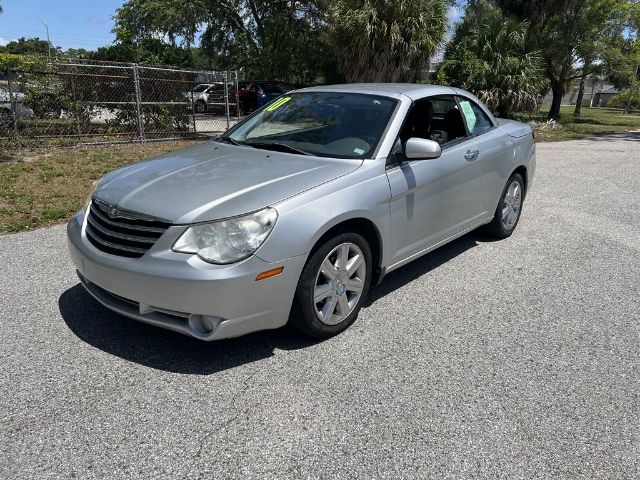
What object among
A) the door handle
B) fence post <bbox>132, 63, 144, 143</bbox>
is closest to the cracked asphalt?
the door handle

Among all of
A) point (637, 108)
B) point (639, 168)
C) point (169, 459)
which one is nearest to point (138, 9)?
point (639, 168)

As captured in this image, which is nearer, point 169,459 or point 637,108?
point 169,459

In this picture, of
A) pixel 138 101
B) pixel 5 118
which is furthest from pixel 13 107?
pixel 138 101

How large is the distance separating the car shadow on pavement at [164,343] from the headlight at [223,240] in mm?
711

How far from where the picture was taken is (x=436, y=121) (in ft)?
15.9

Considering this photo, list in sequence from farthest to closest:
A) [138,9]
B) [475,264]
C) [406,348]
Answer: [138,9] < [475,264] < [406,348]

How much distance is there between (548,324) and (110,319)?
3063 millimetres

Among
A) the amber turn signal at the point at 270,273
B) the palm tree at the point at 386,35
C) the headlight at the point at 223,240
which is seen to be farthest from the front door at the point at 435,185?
the palm tree at the point at 386,35

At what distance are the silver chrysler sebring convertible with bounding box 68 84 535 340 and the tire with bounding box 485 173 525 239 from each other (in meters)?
0.66

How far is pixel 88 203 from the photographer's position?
375 centimetres

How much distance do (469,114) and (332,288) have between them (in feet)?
8.58

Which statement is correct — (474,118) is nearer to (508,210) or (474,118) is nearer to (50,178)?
(508,210)

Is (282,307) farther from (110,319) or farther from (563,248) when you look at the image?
(563,248)

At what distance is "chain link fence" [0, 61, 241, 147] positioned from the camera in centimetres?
1060
